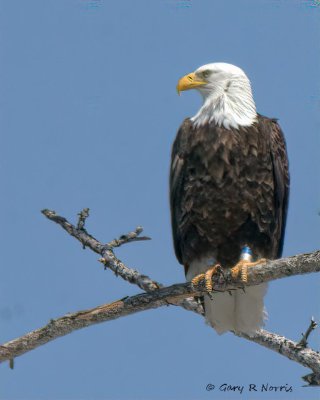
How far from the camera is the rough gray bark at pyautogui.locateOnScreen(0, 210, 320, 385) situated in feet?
16.3

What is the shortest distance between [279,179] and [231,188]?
0.46 m

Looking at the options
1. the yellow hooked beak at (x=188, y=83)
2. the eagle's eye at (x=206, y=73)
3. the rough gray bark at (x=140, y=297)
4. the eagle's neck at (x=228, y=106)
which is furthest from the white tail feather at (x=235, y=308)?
the eagle's eye at (x=206, y=73)

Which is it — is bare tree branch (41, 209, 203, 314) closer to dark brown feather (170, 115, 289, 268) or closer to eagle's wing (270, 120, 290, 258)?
dark brown feather (170, 115, 289, 268)

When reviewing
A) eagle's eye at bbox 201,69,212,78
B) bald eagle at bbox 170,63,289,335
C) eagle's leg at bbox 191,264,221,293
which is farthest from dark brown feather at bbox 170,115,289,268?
eagle's eye at bbox 201,69,212,78

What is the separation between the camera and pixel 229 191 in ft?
19.6

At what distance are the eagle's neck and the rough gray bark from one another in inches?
45.6

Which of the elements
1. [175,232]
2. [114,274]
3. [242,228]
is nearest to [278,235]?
[242,228]

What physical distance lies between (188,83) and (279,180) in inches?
47.8

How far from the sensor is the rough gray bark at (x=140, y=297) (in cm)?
496

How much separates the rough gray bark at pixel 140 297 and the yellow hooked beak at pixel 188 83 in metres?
1.41

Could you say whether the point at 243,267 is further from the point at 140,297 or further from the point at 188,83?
the point at 188,83

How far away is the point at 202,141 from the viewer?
20.2 ft

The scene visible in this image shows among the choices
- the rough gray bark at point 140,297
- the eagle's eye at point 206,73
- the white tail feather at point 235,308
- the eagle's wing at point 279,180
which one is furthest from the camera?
the eagle's eye at point 206,73

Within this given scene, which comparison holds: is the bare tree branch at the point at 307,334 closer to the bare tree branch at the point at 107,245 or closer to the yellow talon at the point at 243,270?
the yellow talon at the point at 243,270
